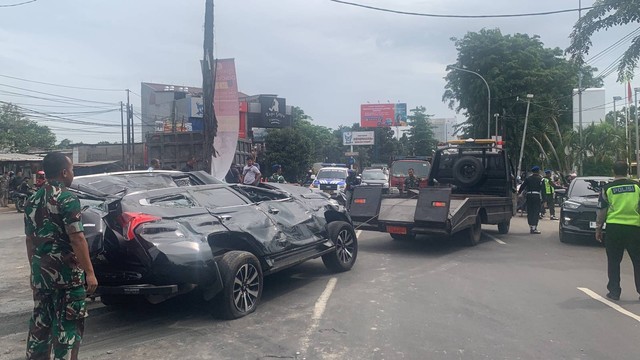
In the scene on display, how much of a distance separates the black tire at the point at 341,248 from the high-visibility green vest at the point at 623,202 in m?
3.84

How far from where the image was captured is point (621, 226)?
732 centimetres

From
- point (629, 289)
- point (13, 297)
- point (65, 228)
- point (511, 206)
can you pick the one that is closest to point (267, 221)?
point (65, 228)

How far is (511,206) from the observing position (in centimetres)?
1341

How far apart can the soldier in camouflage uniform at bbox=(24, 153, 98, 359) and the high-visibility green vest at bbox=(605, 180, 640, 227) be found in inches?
264

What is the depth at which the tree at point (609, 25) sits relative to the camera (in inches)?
492

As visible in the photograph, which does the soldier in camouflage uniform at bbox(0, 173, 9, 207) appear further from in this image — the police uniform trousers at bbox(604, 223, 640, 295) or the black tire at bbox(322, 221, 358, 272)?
the police uniform trousers at bbox(604, 223, 640, 295)

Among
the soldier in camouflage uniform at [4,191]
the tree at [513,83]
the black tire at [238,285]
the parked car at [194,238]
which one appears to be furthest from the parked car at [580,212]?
the tree at [513,83]

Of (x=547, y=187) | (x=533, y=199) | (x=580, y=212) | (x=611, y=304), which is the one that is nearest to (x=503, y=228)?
(x=533, y=199)

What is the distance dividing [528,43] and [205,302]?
126ft

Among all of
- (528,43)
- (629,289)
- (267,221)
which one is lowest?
(629,289)

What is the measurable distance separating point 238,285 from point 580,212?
900 cm

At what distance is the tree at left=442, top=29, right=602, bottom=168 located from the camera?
1478 inches

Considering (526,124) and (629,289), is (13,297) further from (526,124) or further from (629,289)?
(526,124)

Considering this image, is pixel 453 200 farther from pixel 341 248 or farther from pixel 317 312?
pixel 317 312
